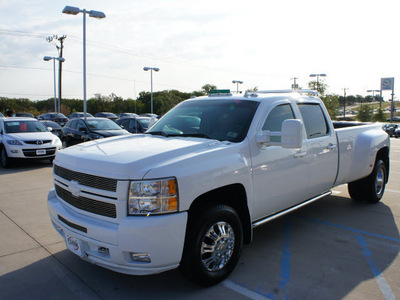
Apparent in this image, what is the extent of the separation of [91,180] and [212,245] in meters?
1.29

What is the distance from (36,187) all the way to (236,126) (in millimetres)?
5824

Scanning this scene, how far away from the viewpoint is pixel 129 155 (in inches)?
127

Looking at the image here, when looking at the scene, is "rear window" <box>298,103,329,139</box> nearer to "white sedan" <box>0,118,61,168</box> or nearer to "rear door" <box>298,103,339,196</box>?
"rear door" <box>298,103,339,196</box>

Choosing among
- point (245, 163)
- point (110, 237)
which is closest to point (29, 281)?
point (110, 237)

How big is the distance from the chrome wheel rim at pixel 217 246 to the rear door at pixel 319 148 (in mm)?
1718

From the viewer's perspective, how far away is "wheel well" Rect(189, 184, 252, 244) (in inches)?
130

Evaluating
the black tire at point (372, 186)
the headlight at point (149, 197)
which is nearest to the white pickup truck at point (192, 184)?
the headlight at point (149, 197)

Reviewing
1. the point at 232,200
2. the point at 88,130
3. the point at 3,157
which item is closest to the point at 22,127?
the point at 3,157

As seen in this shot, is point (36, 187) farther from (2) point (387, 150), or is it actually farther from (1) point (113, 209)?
(2) point (387, 150)

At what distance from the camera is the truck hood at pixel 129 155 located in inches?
118

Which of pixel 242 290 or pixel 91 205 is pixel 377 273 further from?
pixel 91 205

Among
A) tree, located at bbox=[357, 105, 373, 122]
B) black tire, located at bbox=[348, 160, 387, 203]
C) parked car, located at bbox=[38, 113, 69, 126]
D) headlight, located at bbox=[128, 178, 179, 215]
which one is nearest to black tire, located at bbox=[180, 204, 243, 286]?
headlight, located at bbox=[128, 178, 179, 215]

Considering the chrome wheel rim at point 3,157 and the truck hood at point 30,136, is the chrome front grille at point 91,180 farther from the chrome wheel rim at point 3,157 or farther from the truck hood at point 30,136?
the chrome wheel rim at point 3,157

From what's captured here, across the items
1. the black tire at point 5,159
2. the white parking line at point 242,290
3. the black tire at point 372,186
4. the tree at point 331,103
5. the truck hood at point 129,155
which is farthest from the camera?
the tree at point 331,103
